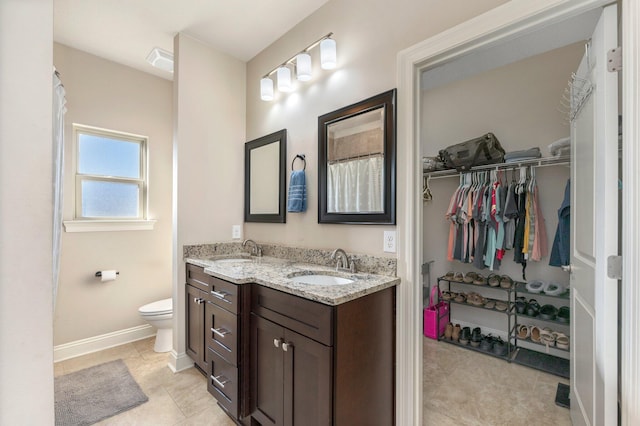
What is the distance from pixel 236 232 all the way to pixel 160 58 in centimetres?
179

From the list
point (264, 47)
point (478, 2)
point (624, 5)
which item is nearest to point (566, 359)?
point (624, 5)

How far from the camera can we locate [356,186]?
5.92ft

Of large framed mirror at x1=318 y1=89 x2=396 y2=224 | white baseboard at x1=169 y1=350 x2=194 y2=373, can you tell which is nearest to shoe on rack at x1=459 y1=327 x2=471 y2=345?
large framed mirror at x1=318 y1=89 x2=396 y2=224

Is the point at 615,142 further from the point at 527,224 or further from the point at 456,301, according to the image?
the point at 456,301

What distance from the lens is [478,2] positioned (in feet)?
4.35

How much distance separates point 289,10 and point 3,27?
1965 mm

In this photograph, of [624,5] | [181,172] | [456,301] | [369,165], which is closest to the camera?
[624,5]

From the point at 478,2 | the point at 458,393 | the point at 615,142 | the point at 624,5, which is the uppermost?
the point at 478,2

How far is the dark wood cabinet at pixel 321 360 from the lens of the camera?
48.0 inches

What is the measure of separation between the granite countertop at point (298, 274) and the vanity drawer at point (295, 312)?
4 cm

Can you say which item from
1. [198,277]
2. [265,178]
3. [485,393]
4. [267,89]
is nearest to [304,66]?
[267,89]

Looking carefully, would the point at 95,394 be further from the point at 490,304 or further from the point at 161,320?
the point at 490,304

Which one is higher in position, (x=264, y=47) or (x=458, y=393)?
(x=264, y=47)

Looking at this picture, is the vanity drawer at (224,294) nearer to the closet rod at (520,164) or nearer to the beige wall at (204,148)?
the beige wall at (204,148)
